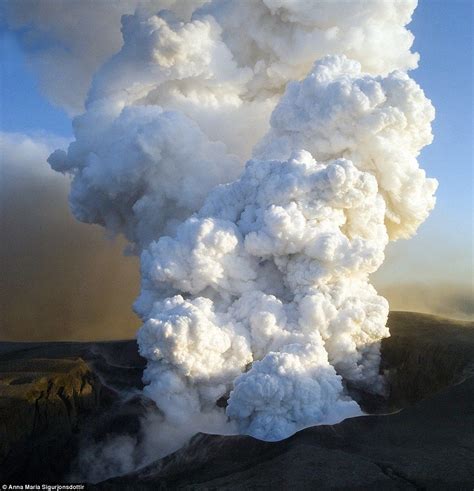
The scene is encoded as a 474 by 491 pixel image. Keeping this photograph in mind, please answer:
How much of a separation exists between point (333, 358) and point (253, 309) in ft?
13.7

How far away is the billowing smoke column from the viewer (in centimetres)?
2600

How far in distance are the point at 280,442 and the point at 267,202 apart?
1117cm

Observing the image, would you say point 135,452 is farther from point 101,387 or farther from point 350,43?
point 350,43

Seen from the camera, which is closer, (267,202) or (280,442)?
(280,442)

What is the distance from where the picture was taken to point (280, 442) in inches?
881

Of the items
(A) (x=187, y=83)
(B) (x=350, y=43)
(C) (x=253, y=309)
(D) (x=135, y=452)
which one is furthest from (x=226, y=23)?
(D) (x=135, y=452)

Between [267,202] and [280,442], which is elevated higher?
[267,202]

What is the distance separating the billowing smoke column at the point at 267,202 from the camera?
26000 mm

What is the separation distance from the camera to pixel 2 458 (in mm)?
22328

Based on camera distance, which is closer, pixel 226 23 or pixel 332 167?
pixel 332 167

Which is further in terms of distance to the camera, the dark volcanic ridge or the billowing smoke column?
the billowing smoke column

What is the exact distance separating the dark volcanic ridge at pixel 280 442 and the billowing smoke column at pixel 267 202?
1.75 meters

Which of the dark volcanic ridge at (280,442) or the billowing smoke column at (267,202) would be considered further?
the billowing smoke column at (267,202)

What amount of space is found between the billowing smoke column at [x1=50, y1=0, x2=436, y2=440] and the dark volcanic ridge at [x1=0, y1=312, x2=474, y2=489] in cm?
175
